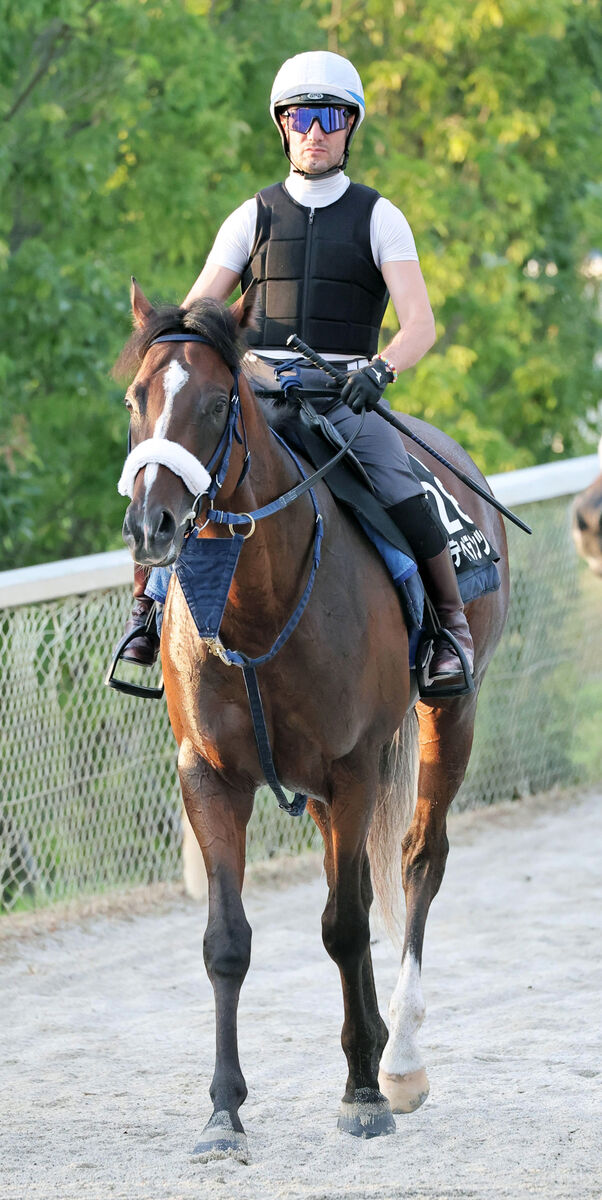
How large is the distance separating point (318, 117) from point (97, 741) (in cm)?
354

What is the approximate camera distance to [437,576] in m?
5.45

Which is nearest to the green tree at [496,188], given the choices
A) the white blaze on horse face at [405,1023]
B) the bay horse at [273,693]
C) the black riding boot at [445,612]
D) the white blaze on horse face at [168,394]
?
the black riding boot at [445,612]

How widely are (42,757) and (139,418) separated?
3.64 m

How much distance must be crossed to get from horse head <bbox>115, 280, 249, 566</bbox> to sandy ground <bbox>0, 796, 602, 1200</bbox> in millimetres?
1800

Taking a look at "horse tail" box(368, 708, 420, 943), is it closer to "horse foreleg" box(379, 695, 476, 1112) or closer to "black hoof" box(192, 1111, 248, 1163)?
"horse foreleg" box(379, 695, 476, 1112)

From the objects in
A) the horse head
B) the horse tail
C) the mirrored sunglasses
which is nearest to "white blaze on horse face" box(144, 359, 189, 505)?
the horse head

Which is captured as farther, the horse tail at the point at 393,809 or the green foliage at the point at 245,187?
the green foliage at the point at 245,187

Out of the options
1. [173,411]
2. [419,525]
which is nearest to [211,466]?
[173,411]

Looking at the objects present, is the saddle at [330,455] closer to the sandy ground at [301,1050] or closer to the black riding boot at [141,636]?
the black riding boot at [141,636]

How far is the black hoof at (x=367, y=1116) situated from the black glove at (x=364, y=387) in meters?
1.99

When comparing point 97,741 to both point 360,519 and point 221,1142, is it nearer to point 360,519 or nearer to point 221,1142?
point 360,519

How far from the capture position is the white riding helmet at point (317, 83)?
5.23 m

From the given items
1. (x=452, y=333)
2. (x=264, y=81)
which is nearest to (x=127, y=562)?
(x=264, y=81)

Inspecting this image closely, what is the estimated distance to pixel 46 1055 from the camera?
19.5ft
